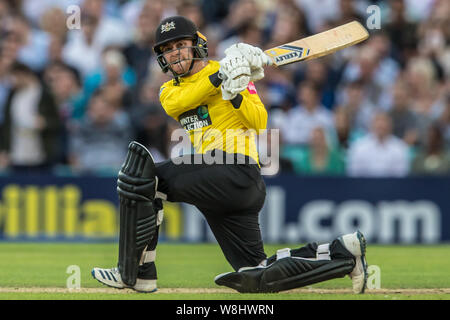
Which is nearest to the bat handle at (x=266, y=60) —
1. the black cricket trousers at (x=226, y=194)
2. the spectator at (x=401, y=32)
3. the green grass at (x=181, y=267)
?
the black cricket trousers at (x=226, y=194)

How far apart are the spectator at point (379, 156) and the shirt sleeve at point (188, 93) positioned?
5723 millimetres

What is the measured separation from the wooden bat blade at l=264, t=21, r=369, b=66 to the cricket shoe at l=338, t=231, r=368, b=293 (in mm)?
1422

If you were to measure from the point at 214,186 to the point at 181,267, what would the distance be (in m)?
2.66

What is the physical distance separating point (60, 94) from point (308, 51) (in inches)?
242

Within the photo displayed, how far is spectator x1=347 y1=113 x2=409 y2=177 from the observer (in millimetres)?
11609

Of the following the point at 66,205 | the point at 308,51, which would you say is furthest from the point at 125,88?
the point at 308,51

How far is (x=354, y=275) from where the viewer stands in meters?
6.19

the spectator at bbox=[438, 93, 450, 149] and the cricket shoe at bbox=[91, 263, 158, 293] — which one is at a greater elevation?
the spectator at bbox=[438, 93, 450, 149]

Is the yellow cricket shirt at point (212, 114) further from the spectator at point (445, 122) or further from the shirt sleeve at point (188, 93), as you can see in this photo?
the spectator at point (445, 122)

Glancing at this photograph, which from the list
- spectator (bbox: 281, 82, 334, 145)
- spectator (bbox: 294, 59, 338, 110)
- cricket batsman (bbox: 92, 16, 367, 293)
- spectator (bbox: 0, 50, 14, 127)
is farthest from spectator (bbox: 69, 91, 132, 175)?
cricket batsman (bbox: 92, 16, 367, 293)

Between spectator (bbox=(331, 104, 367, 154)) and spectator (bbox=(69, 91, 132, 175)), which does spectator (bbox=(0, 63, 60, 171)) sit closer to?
spectator (bbox=(69, 91, 132, 175))

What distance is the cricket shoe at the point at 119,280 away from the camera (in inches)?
250

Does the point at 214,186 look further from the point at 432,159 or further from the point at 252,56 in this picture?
the point at 432,159

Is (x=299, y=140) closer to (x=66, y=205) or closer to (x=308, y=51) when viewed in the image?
(x=66, y=205)
